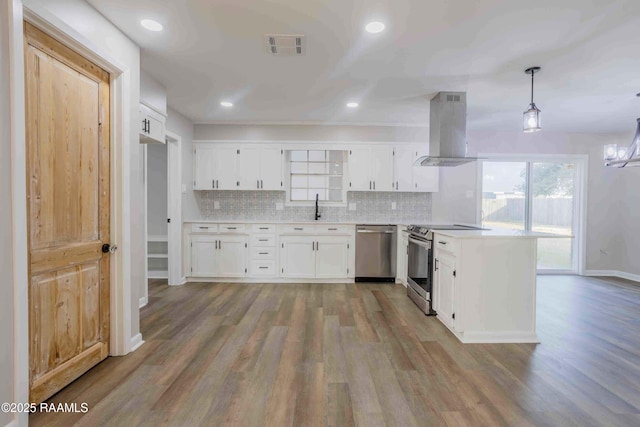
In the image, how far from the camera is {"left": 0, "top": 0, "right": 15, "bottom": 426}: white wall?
139 centimetres

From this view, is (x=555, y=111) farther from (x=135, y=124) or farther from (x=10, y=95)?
(x=10, y=95)

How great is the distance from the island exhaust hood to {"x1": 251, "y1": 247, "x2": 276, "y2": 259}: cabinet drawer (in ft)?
8.41

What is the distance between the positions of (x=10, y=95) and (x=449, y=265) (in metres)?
3.26

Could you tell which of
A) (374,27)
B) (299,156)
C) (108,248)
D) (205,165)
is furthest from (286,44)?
(205,165)

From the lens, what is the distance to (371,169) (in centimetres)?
485

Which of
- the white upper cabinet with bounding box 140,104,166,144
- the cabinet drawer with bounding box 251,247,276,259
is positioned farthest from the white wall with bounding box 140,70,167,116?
the cabinet drawer with bounding box 251,247,276,259

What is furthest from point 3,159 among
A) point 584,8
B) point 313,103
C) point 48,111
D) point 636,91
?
point 636,91

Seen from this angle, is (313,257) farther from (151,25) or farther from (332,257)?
(151,25)

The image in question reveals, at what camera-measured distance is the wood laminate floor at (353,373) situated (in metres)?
1.68

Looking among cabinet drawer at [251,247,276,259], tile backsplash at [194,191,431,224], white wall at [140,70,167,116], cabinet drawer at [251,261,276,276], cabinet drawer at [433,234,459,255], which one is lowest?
cabinet drawer at [251,261,276,276]

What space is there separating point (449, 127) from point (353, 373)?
2.93m

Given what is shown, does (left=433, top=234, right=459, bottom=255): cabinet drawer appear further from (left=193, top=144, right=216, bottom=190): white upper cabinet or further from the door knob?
(left=193, top=144, right=216, bottom=190): white upper cabinet

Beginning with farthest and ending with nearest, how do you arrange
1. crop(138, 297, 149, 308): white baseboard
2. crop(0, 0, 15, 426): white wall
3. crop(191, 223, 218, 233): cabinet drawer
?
crop(191, 223, 218, 233): cabinet drawer, crop(138, 297, 149, 308): white baseboard, crop(0, 0, 15, 426): white wall

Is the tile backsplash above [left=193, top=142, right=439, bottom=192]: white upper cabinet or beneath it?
beneath
